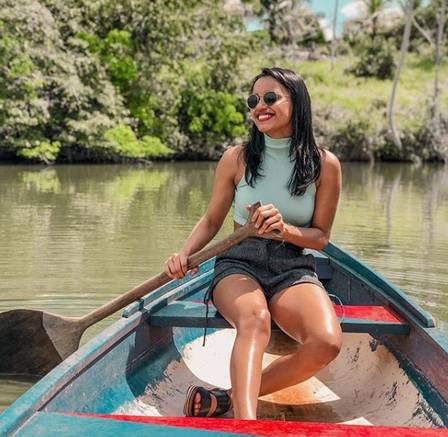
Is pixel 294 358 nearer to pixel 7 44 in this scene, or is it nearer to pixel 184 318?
pixel 184 318

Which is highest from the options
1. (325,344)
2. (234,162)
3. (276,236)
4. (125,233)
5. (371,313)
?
(234,162)

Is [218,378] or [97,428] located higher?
[97,428]

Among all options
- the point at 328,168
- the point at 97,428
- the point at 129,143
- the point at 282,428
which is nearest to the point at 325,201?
the point at 328,168

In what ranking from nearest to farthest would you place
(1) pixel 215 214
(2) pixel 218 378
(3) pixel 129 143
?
(1) pixel 215 214 < (2) pixel 218 378 < (3) pixel 129 143

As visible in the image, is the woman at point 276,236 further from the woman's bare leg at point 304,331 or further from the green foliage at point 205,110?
the green foliage at point 205,110

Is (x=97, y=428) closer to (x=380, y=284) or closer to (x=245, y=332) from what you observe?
(x=245, y=332)

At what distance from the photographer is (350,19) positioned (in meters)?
49.3

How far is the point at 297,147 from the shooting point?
3.80m

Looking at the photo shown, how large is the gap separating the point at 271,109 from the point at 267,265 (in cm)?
69

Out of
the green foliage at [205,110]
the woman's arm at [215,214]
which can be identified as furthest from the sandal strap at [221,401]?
the green foliage at [205,110]

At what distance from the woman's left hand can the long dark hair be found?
290 millimetres

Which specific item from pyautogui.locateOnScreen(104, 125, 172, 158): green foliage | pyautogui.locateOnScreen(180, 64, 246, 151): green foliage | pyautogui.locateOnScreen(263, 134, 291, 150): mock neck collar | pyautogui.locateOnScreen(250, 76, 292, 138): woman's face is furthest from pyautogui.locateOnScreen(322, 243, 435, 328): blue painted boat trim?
pyautogui.locateOnScreen(180, 64, 246, 151): green foliage

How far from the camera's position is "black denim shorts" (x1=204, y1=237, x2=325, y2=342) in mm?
3650

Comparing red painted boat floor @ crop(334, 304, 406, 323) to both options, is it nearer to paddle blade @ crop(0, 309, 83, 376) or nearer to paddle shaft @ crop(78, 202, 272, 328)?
paddle shaft @ crop(78, 202, 272, 328)
